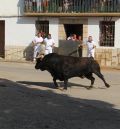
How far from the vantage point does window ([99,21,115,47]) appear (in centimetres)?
2878

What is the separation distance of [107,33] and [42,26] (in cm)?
483

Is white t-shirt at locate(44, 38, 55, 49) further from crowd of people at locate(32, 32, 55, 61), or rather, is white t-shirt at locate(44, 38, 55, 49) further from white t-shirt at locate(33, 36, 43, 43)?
white t-shirt at locate(33, 36, 43, 43)

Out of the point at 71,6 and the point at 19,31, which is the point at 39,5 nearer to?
the point at 19,31

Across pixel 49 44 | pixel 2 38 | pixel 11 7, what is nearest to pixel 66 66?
pixel 49 44

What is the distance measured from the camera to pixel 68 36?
31.6m

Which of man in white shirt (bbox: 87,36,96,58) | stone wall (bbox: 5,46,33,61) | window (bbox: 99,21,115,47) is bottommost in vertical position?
stone wall (bbox: 5,46,33,61)

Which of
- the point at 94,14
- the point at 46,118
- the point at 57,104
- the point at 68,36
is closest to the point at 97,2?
the point at 94,14

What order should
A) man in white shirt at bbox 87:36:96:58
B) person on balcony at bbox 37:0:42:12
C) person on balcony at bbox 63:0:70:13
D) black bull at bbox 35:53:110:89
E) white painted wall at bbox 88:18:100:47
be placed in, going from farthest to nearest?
person on balcony at bbox 37:0:42:12 → person on balcony at bbox 63:0:70:13 → white painted wall at bbox 88:18:100:47 → man in white shirt at bbox 87:36:96:58 → black bull at bbox 35:53:110:89

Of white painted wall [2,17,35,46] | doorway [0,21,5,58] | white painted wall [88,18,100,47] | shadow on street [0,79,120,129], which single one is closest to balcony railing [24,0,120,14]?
white painted wall [88,18,100,47]

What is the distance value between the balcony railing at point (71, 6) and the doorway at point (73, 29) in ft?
3.34

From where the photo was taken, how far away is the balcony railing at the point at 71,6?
94.2 feet

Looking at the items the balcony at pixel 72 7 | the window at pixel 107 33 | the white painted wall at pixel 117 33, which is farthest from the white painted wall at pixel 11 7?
the white painted wall at pixel 117 33

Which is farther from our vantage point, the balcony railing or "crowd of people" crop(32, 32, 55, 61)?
"crowd of people" crop(32, 32, 55, 61)

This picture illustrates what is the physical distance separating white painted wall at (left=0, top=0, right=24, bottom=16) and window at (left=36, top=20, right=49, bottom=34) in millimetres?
1409
